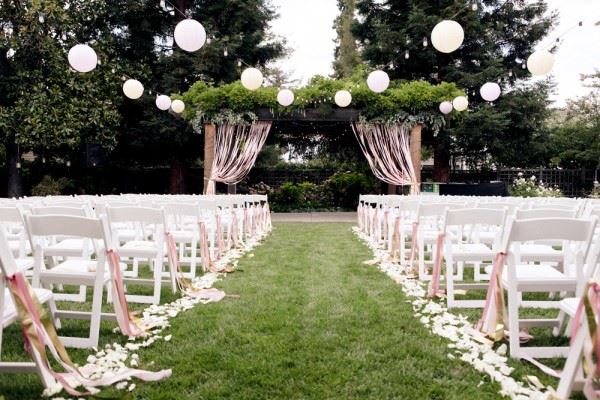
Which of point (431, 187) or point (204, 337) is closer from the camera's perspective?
point (204, 337)

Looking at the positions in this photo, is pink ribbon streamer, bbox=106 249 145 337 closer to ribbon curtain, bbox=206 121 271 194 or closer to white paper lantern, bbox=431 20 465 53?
white paper lantern, bbox=431 20 465 53

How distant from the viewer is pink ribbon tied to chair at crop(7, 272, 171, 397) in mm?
2309

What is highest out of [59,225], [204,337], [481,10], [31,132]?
[481,10]

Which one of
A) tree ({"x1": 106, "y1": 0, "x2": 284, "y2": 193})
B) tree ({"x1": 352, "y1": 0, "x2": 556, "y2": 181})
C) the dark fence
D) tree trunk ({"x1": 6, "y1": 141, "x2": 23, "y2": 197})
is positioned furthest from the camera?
the dark fence

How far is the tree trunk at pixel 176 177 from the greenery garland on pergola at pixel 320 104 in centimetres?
561

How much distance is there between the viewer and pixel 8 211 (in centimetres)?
374

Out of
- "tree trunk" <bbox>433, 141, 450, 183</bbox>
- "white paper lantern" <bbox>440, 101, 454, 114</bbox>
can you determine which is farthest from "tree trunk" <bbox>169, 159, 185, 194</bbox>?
"white paper lantern" <bbox>440, 101, 454, 114</bbox>

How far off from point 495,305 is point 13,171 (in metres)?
17.1

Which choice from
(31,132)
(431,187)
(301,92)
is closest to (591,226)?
(301,92)

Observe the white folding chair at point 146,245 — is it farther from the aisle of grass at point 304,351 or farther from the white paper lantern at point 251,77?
the white paper lantern at point 251,77

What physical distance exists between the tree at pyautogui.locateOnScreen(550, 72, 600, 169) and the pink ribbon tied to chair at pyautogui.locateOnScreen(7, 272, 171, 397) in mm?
20675

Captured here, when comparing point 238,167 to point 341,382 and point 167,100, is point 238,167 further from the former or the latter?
point 341,382

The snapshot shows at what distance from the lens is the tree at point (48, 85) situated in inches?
595

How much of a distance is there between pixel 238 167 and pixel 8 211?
35.7 feet
